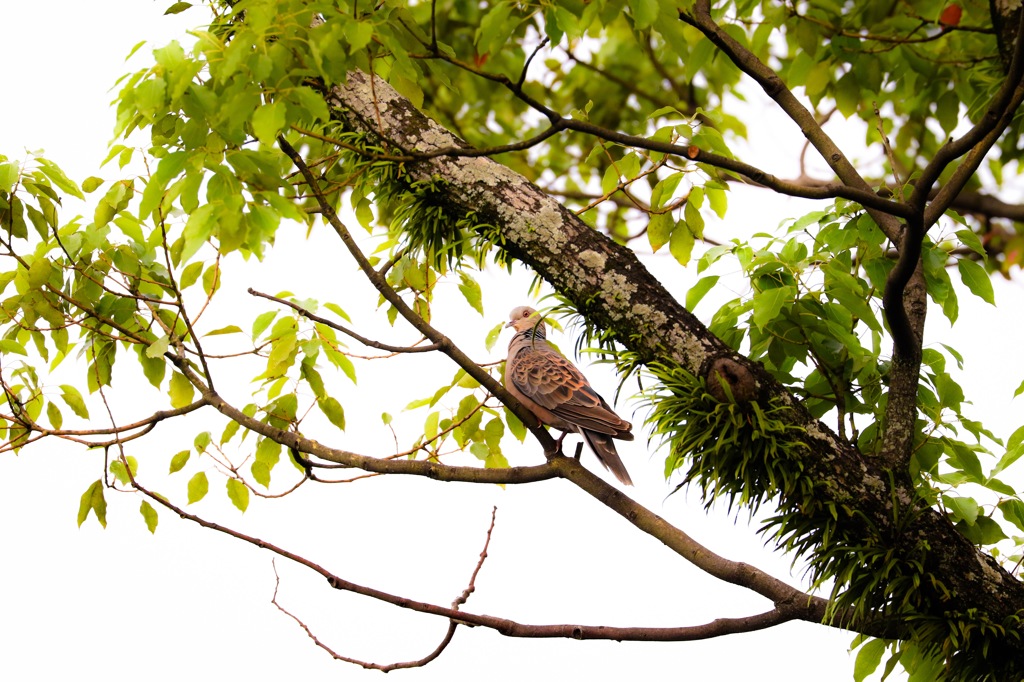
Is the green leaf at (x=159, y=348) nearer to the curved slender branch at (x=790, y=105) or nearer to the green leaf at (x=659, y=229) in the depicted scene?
the green leaf at (x=659, y=229)

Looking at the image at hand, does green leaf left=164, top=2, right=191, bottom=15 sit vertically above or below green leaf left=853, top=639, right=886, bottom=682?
above

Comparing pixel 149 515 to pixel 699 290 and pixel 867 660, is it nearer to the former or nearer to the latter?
pixel 699 290

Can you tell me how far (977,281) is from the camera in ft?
8.75

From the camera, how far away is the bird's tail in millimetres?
2762

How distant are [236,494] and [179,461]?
0.68 ft

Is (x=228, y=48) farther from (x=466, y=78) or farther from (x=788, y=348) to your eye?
(x=466, y=78)

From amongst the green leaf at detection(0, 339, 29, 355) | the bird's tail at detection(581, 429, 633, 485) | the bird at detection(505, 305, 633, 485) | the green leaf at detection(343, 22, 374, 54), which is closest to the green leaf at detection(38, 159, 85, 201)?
the green leaf at detection(0, 339, 29, 355)

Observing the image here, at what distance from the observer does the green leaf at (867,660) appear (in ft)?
7.80

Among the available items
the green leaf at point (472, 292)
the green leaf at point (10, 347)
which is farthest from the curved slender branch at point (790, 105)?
the green leaf at point (10, 347)

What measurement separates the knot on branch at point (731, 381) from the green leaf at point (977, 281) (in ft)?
3.08

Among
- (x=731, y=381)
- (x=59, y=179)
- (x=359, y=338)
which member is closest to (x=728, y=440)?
(x=731, y=381)

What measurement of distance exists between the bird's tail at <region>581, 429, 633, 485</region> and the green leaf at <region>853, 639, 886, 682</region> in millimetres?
818

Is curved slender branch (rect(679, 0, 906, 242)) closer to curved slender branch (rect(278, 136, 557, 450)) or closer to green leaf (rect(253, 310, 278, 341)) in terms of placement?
curved slender branch (rect(278, 136, 557, 450))

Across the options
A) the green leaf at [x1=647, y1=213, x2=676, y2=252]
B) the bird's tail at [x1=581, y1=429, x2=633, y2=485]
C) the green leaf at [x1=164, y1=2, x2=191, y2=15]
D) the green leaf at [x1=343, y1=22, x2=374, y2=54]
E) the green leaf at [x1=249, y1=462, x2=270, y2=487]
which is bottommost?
the bird's tail at [x1=581, y1=429, x2=633, y2=485]
